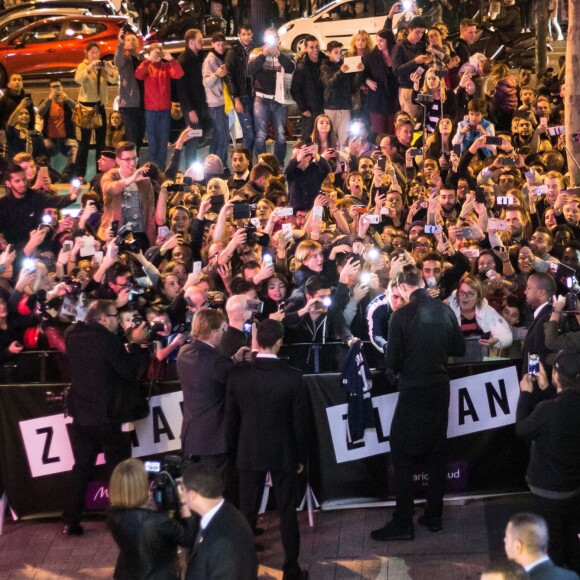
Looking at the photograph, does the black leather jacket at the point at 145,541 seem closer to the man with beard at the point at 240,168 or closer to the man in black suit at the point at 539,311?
the man in black suit at the point at 539,311

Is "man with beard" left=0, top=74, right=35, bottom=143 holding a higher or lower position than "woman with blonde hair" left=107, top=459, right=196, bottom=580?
higher

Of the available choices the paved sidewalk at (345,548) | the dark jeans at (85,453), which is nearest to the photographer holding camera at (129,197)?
the dark jeans at (85,453)

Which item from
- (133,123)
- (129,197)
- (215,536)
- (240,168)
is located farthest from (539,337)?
(133,123)

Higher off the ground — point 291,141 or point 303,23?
point 303,23

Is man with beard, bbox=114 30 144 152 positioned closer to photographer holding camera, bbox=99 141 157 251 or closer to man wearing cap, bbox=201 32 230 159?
man wearing cap, bbox=201 32 230 159

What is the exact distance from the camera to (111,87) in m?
23.9

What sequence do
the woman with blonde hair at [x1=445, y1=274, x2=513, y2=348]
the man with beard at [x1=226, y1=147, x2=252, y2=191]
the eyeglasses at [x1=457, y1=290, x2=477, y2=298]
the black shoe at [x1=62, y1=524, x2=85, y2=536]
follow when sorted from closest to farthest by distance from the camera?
1. the black shoe at [x1=62, y1=524, x2=85, y2=536]
2. the woman with blonde hair at [x1=445, y1=274, x2=513, y2=348]
3. the eyeglasses at [x1=457, y1=290, x2=477, y2=298]
4. the man with beard at [x1=226, y1=147, x2=252, y2=191]

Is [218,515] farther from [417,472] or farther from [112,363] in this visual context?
[417,472]

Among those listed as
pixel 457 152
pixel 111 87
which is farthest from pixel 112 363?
pixel 111 87

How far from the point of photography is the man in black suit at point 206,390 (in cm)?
873

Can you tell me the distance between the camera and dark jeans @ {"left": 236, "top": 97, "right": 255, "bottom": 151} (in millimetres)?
17719

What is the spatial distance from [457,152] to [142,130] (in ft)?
16.2

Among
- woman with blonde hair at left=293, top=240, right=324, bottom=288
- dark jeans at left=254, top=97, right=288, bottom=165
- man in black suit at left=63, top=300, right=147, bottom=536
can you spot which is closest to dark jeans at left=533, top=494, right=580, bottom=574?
man in black suit at left=63, top=300, right=147, bottom=536

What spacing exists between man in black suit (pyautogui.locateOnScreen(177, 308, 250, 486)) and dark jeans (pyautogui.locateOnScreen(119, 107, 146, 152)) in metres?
9.43
